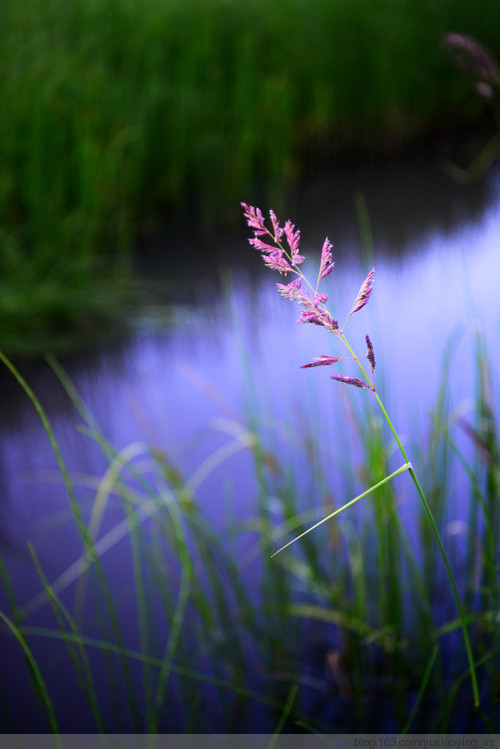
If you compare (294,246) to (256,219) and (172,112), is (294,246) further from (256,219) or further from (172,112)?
(172,112)

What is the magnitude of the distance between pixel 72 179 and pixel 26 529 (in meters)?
1.27

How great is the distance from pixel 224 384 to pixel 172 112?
1485 millimetres

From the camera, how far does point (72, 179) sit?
2.37 metres

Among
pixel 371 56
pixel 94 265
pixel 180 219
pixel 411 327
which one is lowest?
pixel 411 327

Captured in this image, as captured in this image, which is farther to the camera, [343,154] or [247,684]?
[343,154]

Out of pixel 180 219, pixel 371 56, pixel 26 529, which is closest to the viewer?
pixel 26 529

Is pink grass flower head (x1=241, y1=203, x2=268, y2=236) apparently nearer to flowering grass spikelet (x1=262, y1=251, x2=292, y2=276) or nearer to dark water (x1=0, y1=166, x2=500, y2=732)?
flowering grass spikelet (x1=262, y1=251, x2=292, y2=276)

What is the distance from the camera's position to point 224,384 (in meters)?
1.96

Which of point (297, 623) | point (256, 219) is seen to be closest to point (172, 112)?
point (297, 623)

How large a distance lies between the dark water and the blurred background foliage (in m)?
0.20

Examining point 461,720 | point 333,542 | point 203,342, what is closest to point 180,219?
point 203,342

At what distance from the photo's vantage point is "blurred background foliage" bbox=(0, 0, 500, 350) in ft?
7.29

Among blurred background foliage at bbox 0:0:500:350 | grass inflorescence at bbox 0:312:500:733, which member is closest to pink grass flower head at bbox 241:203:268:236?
grass inflorescence at bbox 0:312:500:733

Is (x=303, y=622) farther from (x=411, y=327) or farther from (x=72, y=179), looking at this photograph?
(x=72, y=179)
